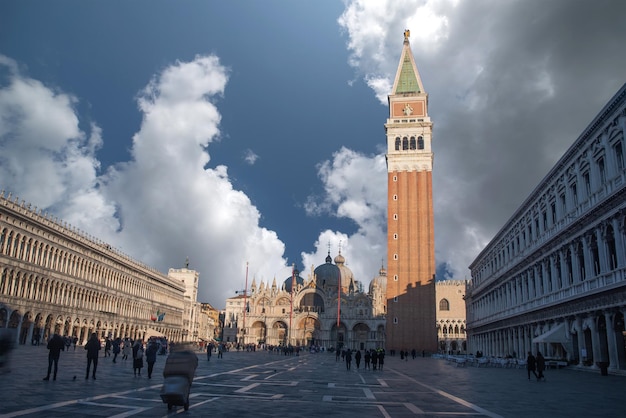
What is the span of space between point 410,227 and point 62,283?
4692 centimetres

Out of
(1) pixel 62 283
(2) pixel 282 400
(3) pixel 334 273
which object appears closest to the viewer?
(2) pixel 282 400

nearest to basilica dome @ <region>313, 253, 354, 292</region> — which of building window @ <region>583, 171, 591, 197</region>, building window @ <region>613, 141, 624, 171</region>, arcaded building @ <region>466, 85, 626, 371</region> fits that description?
arcaded building @ <region>466, 85, 626, 371</region>

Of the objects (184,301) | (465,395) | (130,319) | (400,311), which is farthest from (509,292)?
(184,301)

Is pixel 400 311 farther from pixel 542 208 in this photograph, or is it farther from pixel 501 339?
pixel 542 208

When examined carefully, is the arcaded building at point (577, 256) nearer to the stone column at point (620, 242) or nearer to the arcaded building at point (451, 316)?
the stone column at point (620, 242)

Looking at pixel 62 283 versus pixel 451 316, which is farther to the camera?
pixel 451 316

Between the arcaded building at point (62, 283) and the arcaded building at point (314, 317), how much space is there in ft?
93.7

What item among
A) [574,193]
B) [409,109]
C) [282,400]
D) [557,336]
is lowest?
[282,400]

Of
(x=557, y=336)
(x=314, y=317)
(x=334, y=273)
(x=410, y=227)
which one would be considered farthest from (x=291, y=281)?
(x=557, y=336)

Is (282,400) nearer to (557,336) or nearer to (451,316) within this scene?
(557,336)

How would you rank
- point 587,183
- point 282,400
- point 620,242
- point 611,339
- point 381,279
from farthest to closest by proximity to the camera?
point 381,279 < point 587,183 < point 611,339 < point 620,242 < point 282,400

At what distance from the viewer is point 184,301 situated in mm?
107875

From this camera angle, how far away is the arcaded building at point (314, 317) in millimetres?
102312

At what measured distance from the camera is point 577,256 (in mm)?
30766
